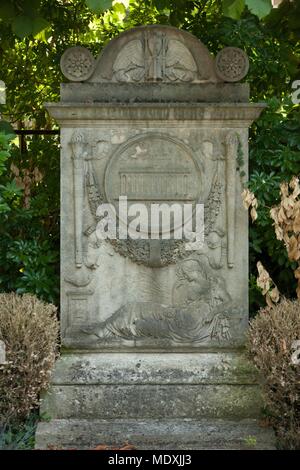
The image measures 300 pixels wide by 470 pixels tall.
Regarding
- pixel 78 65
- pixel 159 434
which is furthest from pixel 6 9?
pixel 159 434

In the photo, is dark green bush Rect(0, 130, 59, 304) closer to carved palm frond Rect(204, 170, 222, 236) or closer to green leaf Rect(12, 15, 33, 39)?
green leaf Rect(12, 15, 33, 39)

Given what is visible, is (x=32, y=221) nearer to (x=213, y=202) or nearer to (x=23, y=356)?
(x=213, y=202)

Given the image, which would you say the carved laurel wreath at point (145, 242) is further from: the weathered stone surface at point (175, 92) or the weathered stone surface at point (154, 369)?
the weathered stone surface at point (154, 369)

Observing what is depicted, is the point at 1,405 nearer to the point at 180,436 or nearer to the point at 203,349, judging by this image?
the point at 180,436

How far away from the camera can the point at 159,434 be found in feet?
14.8

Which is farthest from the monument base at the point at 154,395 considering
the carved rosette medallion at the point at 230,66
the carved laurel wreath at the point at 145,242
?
the carved rosette medallion at the point at 230,66

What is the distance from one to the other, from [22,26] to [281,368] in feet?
9.28

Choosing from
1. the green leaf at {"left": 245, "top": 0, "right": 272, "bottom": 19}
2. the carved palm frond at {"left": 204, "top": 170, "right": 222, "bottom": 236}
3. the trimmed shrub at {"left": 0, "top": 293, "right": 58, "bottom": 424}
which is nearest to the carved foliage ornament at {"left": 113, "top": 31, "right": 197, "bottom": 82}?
the carved palm frond at {"left": 204, "top": 170, "right": 222, "bottom": 236}

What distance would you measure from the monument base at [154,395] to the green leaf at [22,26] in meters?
2.21

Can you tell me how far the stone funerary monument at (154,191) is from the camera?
5004mm

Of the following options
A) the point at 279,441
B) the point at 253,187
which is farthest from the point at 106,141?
the point at 279,441

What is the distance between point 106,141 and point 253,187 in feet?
3.59

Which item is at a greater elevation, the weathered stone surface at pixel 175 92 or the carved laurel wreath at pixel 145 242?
the weathered stone surface at pixel 175 92

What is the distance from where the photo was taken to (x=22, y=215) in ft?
18.9
